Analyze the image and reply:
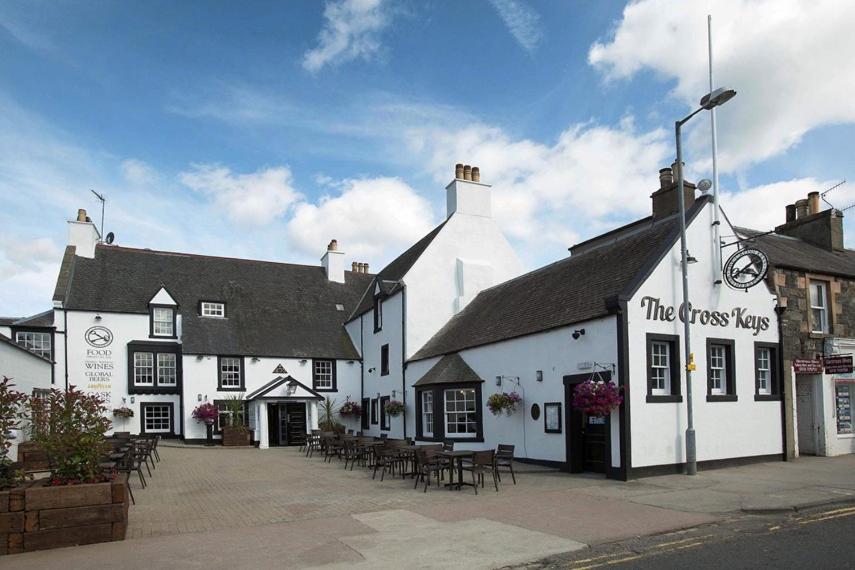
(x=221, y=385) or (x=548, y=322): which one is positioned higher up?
(x=548, y=322)

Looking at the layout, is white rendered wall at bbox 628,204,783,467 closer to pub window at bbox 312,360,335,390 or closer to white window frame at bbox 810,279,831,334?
white window frame at bbox 810,279,831,334

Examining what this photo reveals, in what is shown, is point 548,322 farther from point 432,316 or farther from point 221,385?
point 221,385

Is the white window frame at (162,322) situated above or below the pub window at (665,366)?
above

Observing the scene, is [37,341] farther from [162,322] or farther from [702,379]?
[702,379]

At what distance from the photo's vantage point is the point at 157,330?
31.0 metres

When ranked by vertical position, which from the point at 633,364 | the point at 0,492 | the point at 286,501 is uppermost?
the point at 633,364

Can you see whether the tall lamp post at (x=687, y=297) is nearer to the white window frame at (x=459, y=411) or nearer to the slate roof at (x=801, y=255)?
the slate roof at (x=801, y=255)

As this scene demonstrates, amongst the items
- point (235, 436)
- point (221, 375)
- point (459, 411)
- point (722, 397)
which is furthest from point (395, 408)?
point (722, 397)

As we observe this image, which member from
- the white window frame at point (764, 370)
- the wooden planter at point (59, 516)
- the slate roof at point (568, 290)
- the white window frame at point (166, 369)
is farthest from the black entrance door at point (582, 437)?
the white window frame at point (166, 369)

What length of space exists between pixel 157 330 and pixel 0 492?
23.1 m

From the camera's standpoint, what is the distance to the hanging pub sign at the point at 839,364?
1852 centimetres

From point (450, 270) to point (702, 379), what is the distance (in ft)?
44.9

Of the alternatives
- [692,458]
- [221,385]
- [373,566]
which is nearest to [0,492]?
[373,566]

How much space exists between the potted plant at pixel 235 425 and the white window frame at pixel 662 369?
19677 millimetres
